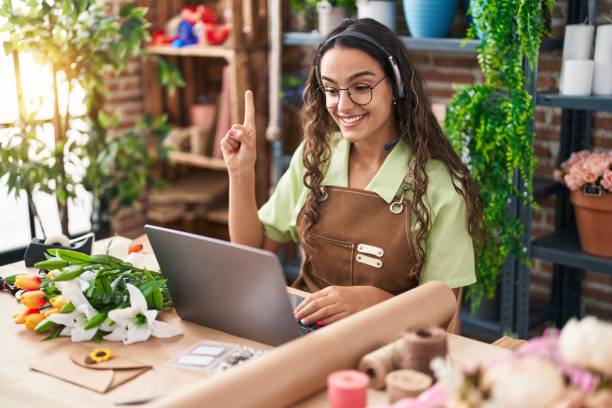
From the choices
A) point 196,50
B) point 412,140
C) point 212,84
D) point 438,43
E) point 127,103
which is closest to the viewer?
point 412,140

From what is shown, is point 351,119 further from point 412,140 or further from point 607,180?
point 607,180

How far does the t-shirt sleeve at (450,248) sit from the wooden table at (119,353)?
15.0 inches

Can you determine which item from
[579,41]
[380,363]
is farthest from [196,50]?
[380,363]

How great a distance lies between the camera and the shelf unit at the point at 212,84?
11.4 ft

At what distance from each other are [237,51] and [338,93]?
1.68 metres

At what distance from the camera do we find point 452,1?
2840 mm

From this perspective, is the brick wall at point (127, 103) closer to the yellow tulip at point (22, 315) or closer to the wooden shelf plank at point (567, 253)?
the wooden shelf plank at point (567, 253)

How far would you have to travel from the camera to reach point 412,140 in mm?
1959

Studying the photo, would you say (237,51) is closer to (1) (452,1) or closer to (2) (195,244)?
(1) (452,1)

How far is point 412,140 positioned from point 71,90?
173cm

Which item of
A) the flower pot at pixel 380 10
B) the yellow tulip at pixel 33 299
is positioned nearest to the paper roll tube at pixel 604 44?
the flower pot at pixel 380 10

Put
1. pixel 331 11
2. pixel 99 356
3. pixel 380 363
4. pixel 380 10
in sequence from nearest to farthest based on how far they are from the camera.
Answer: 1. pixel 380 363
2. pixel 99 356
3. pixel 380 10
4. pixel 331 11

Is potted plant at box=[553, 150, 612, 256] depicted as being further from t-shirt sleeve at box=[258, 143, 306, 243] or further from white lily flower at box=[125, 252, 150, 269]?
white lily flower at box=[125, 252, 150, 269]

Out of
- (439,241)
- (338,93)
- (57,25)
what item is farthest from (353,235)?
(57,25)
